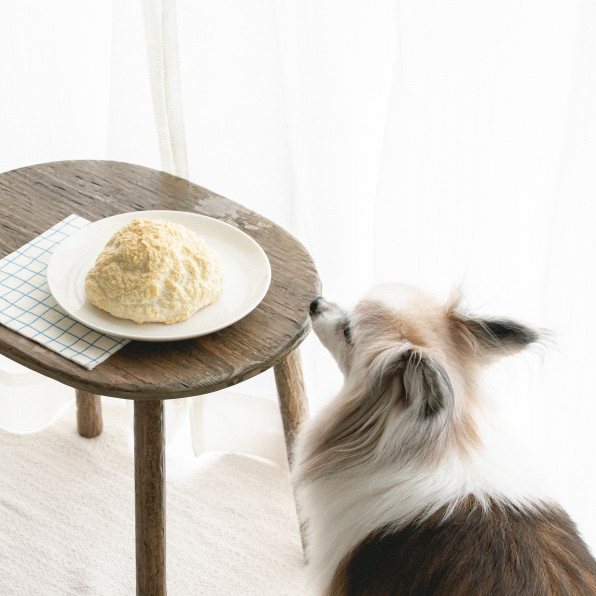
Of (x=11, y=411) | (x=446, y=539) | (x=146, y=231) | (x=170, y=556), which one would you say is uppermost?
(x=146, y=231)

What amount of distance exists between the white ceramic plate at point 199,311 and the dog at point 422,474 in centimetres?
13

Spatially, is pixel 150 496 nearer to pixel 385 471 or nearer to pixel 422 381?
pixel 385 471

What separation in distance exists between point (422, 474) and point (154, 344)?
0.41 meters

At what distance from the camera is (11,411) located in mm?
1807

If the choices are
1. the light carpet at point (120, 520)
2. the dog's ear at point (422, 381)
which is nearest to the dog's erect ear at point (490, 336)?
the dog's ear at point (422, 381)

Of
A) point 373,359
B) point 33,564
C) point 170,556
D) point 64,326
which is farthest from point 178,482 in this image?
point 373,359

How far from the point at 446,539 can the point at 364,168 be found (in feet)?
2.35

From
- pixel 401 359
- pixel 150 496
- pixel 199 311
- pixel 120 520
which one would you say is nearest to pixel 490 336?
pixel 401 359

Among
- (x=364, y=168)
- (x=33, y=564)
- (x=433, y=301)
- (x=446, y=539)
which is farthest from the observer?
(x=33, y=564)

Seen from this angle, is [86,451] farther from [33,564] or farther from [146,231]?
[146,231]

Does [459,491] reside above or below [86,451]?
above

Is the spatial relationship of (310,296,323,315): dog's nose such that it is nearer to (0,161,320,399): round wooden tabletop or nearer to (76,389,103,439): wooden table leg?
(0,161,320,399): round wooden tabletop

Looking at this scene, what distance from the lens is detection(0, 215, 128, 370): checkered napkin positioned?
1.02m

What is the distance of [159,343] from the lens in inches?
41.7
